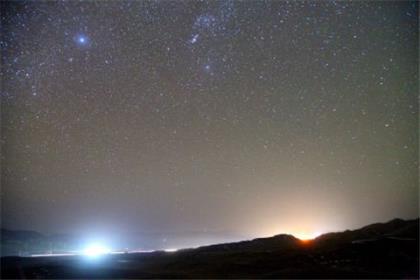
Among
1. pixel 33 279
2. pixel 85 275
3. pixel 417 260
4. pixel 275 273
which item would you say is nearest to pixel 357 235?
pixel 417 260

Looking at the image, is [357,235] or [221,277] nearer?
[221,277]

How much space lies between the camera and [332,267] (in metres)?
36.1

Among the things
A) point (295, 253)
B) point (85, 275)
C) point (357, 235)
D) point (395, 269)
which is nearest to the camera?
point (395, 269)

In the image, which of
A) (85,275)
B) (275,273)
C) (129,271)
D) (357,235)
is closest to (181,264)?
(129,271)

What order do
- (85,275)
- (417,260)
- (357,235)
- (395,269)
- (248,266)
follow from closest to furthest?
(395,269)
(417,260)
(85,275)
(248,266)
(357,235)

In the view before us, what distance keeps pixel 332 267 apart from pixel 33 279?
28.7 m

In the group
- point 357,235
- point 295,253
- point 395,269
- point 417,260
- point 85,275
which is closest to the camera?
point 395,269

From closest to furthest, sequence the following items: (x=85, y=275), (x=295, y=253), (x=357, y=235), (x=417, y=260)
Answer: (x=417, y=260) < (x=85, y=275) < (x=295, y=253) < (x=357, y=235)

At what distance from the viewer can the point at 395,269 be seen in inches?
1345

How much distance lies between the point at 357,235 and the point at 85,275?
1925 inches

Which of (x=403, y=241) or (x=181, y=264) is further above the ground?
(x=403, y=241)

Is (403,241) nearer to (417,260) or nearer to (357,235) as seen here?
(417,260)

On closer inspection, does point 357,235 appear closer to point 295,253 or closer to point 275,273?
point 295,253

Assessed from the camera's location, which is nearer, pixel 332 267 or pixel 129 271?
pixel 332 267
